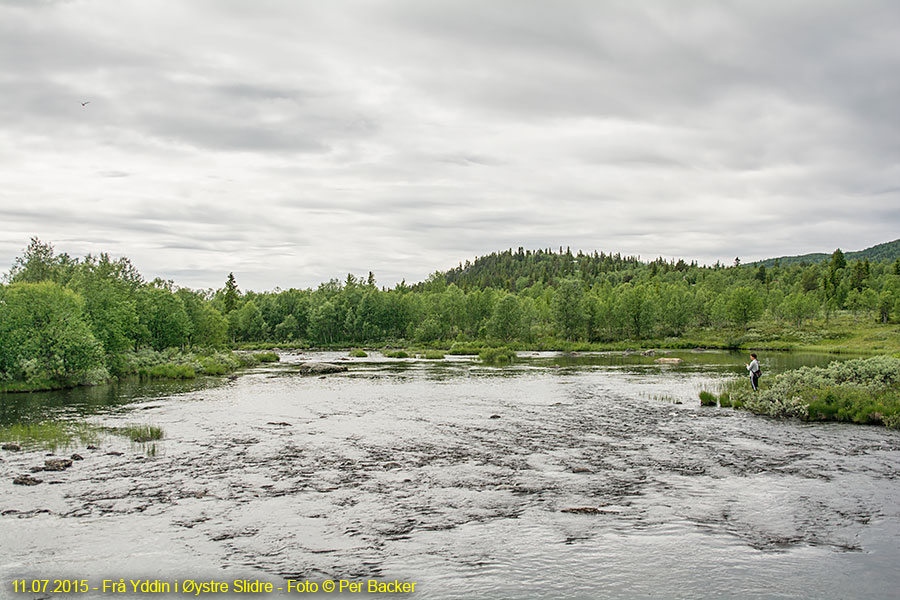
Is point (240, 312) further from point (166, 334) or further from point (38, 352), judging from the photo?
point (38, 352)

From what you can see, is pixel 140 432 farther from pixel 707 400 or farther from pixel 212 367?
pixel 212 367

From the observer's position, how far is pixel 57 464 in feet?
69.8

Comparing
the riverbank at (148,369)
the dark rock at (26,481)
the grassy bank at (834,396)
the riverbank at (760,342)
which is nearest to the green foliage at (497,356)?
the riverbank at (760,342)

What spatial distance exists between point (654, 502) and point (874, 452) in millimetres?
11210

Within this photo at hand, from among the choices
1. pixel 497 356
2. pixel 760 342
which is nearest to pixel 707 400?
pixel 497 356

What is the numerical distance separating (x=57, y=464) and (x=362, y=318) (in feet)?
430

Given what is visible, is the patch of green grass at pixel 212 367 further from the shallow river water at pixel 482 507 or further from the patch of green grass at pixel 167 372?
the shallow river water at pixel 482 507

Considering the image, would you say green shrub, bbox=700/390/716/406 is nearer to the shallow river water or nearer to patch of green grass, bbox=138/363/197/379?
the shallow river water

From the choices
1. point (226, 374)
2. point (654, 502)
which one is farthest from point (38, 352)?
point (654, 502)

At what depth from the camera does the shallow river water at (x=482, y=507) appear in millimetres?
12484

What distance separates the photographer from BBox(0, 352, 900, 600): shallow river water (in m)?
12.5

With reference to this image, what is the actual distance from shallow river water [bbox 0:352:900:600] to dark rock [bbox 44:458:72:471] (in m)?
0.32

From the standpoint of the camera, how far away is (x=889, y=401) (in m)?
28.4

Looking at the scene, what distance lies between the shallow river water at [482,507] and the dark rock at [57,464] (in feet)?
1.06
